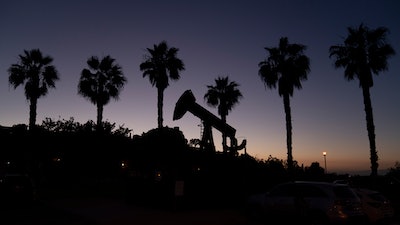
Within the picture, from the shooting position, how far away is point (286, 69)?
36719 mm

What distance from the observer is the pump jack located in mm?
27328

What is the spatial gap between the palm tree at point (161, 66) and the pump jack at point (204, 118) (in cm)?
1040

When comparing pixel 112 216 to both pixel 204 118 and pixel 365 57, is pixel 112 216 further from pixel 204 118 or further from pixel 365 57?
pixel 365 57

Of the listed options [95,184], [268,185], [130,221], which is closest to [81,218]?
[130,221]

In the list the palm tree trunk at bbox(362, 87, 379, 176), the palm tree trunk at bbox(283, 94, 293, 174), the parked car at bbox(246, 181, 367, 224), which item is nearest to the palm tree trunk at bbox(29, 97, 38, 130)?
the palm tree trunk at bbox(283, 94, 293, 174)

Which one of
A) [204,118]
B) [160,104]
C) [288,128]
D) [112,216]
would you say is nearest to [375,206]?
[112,216]

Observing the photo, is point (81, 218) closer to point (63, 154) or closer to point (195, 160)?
point (195, 160)

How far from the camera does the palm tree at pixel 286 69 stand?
36.1m

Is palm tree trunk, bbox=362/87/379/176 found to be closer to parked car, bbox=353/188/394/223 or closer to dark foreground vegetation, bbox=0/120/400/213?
dark foreground vegetation, bbox=0/120/400/213

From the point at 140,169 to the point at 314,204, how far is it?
43.9ft

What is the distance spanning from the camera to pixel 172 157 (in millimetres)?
22375

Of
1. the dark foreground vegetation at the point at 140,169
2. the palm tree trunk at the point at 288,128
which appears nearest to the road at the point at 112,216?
the dark foreground vegetation at the point at 140,169

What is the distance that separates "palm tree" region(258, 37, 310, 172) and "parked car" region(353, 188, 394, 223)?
19.9m

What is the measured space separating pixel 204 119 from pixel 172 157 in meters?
7.02
